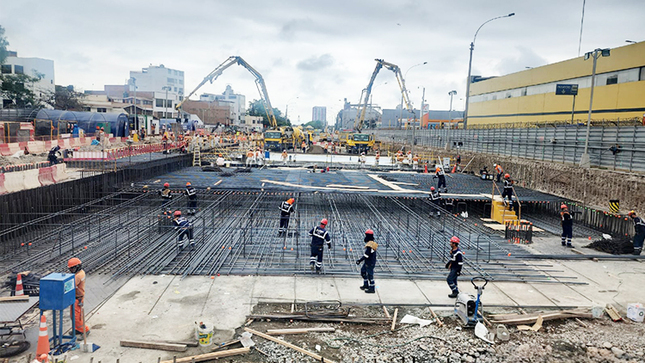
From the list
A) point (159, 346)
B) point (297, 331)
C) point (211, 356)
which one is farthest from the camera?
point (297, 331)

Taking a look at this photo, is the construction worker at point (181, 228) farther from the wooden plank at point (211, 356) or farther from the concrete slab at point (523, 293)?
the concrete slab at point (523, 293)

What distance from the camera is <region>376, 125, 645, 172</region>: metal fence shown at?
68.0 ft

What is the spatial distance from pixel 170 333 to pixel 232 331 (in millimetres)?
1186

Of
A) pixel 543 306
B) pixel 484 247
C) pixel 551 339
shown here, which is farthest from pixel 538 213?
pixel 551 339

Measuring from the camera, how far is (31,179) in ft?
54.1

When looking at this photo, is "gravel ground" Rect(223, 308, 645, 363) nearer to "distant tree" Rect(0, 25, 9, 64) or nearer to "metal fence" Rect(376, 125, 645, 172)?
"metal fence" Rect(376, 125, 645, 172)

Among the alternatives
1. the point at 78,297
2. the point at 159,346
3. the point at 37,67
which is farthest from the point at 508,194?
the point at 37,67

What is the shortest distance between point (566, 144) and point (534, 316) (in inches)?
803

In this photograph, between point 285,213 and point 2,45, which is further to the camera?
point 2,45

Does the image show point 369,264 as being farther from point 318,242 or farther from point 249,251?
point 249,251

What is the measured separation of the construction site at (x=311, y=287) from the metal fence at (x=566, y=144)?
1.24m

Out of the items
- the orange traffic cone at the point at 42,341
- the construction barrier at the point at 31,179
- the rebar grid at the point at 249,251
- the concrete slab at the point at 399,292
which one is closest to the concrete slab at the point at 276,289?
the rebar grid at the point at 249,251

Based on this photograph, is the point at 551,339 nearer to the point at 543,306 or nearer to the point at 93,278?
the point at 543,306

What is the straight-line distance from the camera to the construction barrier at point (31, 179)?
52.8 ft
